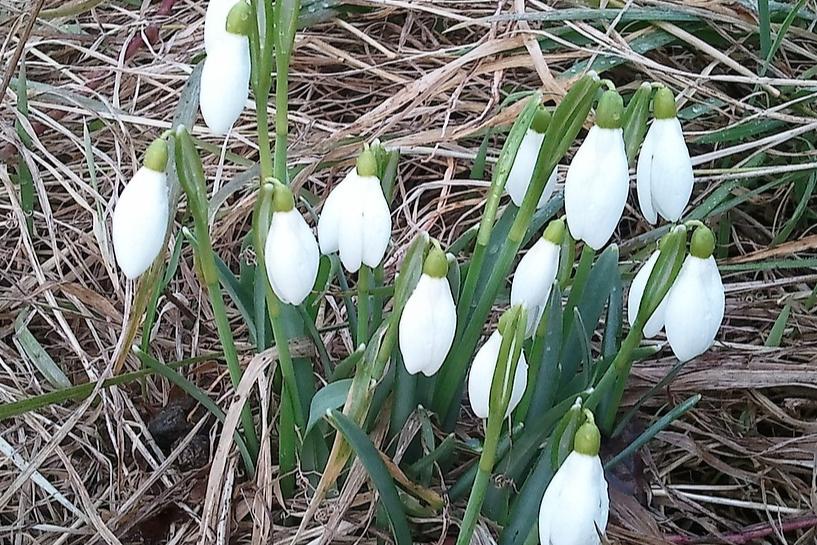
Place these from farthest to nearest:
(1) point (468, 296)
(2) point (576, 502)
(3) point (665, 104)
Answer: (1) point (468, 296) < (3) point (665, 104) < (2) point (576, 502)

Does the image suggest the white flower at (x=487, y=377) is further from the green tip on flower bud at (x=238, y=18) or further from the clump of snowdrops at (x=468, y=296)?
the green tip on flower bud at (x=238, y=18)

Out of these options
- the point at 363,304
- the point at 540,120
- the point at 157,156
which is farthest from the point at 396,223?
the point at 157,156

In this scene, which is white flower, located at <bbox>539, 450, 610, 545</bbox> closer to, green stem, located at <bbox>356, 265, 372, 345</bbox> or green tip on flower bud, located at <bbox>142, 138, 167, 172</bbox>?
green stem, located at <bbox>356, 265, 372, 345</bbox>

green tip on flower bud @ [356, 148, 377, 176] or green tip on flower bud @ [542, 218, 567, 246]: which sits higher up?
green tip on flower bud @ [356, 148, 377, 176]

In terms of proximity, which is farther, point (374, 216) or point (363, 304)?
point (363, 304)

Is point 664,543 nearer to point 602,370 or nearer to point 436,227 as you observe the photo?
point 602,370

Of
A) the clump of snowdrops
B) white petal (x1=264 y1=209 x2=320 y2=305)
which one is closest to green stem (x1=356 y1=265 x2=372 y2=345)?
the clump of snowdrops

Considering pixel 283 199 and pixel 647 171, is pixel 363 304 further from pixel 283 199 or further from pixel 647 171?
pixel 647 171
